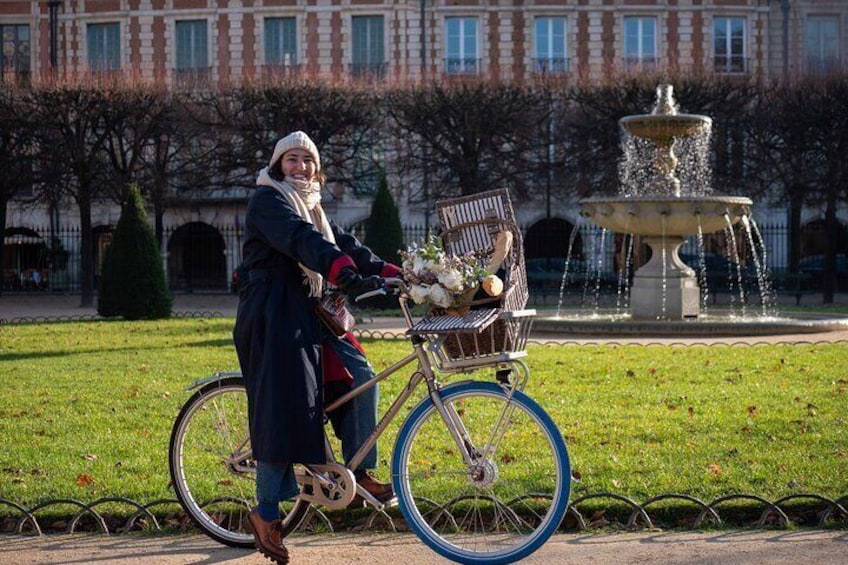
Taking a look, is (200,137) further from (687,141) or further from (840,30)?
(840,30)

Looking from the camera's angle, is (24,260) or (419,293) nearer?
(419,293)

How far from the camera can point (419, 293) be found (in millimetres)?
4086

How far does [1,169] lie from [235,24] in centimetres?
1037

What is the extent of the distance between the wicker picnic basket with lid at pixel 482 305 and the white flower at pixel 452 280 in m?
0.09

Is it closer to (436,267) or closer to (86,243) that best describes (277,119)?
(86,243)

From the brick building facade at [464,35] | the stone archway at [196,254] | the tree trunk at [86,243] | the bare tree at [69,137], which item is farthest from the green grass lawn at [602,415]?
the brick building facade at [464,35]

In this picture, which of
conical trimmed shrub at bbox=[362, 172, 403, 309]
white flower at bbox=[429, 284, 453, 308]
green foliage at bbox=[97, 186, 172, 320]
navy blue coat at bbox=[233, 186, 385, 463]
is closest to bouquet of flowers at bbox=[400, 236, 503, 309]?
white flower at bbox=[429, 284, 453, 308]

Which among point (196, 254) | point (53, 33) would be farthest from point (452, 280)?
point (53, 33)

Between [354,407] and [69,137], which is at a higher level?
[69,137]

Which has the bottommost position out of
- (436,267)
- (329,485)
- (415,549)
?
(415,549)

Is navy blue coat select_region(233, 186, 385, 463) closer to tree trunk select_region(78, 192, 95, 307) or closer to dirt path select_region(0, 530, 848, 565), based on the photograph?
dirt path select_region(0, 530, 848, 565)

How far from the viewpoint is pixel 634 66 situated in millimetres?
31609

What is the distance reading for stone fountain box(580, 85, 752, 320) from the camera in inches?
605

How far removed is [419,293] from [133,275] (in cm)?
1509
